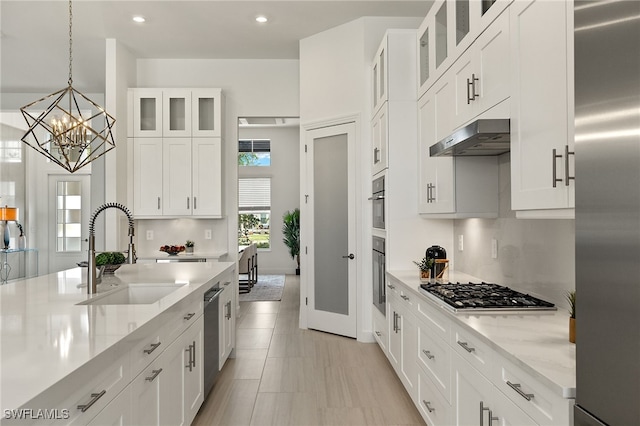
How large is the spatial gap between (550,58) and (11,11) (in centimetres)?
513

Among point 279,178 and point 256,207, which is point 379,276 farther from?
point 256,207

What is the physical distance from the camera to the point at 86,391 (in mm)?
1293

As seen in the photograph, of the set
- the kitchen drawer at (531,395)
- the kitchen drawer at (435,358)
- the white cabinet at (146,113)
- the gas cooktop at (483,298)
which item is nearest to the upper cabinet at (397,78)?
the gas cooktop at (483,298)

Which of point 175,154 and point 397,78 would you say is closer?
Answer: point 397,78

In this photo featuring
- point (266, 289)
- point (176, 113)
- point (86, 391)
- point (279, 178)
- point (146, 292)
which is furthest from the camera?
point (279, 178)

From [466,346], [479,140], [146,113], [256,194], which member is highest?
[146,113]

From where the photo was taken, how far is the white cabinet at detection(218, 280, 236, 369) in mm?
3553

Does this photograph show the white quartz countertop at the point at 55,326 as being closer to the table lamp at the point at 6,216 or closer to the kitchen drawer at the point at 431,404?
the kitchen drawer at the point at 431,404

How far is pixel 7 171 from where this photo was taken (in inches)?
305

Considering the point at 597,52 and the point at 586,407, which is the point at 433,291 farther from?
the point at 597,52

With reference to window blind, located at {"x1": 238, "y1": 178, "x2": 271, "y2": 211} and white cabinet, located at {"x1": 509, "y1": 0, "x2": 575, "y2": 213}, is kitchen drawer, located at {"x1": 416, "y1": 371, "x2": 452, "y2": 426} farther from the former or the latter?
window blind, located at {"x1": 238, "y1": 178, "x2": 271, "y2": 211}

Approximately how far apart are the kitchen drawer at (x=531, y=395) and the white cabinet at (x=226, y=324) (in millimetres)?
2373

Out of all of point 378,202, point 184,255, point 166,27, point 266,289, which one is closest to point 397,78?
point 378,202

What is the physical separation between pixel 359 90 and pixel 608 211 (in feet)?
13.4
